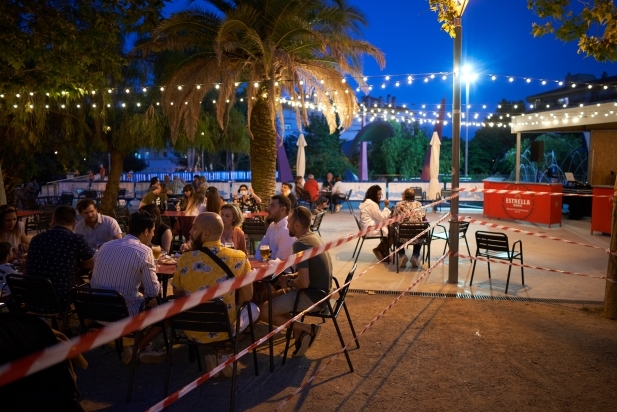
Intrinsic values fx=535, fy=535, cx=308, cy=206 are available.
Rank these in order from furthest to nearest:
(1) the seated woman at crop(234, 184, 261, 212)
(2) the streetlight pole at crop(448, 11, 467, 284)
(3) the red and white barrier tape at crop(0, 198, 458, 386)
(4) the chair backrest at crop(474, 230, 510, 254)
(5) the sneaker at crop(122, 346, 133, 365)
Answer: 1. (1) the seated woman at crop(234, 184, 261, 212)
2. (2) the streetlight pole at crop(448, 11, 467, 284)
3. (4) the chair backrest at crop(474, 230, 510, 254)
4. (5) the sneaker at crop(122, 346, 133, 365)
5. (3) the red and white barrier tape at crop(0, 198, 458, 386)

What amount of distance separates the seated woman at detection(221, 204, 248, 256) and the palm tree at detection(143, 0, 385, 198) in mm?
4921

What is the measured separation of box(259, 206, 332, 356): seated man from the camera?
15.3 feet

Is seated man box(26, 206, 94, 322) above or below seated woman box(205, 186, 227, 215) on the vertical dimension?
below

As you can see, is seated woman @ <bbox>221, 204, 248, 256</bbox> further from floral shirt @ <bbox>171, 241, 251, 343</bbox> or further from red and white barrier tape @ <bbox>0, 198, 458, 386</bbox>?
red and white barrier tape @ <bbox>0, 198, 458, 386</bbox>

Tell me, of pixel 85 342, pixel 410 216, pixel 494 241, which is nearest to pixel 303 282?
pixel 85 342

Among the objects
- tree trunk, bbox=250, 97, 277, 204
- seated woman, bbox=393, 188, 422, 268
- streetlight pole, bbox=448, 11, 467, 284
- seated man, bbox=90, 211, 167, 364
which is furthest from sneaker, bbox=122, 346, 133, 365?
tree trunk, bbox=250, 97, 277, 204

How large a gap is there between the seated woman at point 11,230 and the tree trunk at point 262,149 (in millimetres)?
5988

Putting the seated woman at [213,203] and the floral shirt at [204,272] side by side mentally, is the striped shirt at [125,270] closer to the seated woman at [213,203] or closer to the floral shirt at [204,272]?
the floral shirt at [204,272]

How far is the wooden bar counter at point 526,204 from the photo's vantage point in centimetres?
1356

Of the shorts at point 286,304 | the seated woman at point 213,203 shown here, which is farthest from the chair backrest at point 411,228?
the shorts at point 286,304

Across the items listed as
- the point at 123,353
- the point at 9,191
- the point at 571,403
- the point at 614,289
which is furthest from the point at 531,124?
the point at 9,191

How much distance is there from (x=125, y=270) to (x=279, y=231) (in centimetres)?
223

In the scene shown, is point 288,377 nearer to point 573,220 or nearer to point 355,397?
point 355,397

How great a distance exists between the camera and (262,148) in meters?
11.8
